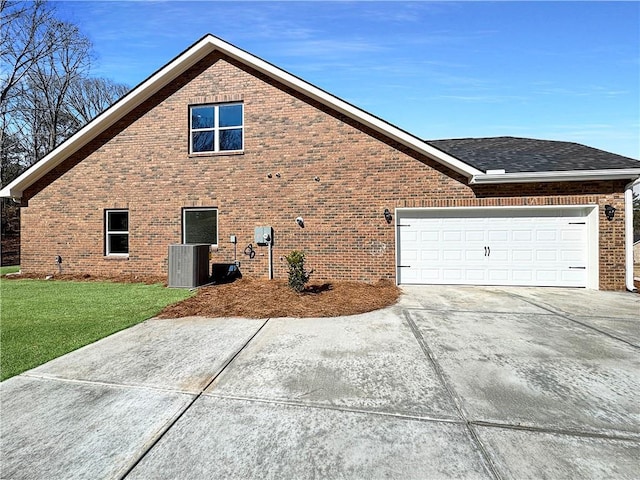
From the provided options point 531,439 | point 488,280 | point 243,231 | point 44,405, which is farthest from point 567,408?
point 243,231

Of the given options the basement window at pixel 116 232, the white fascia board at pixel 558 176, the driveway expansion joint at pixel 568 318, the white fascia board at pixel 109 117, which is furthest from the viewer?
the basement window at pixel 116 232

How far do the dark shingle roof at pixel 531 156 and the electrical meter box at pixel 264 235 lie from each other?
5683 millimetres

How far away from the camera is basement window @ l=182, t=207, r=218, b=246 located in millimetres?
10312

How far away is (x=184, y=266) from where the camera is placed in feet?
28.9

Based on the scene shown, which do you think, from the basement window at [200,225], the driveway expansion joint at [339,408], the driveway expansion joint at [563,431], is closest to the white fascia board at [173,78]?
the basement window at [200,225]

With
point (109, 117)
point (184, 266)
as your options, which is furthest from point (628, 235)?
point (109, 117)

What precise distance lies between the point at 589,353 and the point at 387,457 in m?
3.71

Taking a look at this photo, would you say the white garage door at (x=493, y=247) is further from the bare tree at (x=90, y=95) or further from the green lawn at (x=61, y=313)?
the bare tree at (x=90, y=95)

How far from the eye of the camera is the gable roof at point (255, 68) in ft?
28.6

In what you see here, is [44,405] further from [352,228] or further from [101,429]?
[352,228]

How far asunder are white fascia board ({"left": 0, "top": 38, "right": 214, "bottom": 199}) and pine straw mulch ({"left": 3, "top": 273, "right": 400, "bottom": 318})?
4998mm

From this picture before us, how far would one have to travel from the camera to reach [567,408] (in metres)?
2.94

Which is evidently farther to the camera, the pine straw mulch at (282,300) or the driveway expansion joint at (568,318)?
the pine straw mulch at (282,300)

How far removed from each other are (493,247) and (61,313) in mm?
10808
